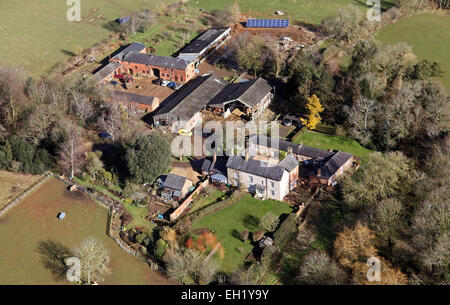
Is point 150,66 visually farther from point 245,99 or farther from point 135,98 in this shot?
point 245,99

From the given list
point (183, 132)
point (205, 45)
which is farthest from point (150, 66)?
point (183, 132)

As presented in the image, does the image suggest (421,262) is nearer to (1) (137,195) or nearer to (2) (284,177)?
(2) (284,177)

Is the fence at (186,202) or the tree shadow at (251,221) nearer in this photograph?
the tree shadow at (251,221)

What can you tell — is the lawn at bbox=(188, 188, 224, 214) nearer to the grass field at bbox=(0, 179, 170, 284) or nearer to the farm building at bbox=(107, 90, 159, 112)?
the grass field at bbox=(0, 179, 170, 284)

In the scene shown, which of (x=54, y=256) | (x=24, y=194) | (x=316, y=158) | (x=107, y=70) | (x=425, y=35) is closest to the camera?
(x=54, y=256)

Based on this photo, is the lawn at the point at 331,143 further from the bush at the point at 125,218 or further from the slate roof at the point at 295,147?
the bush at the point at 125,218

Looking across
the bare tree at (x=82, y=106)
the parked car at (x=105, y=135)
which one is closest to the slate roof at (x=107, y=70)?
the bare tree at (x=82, y=106)

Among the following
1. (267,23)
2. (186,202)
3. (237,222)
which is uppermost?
(267,23)
